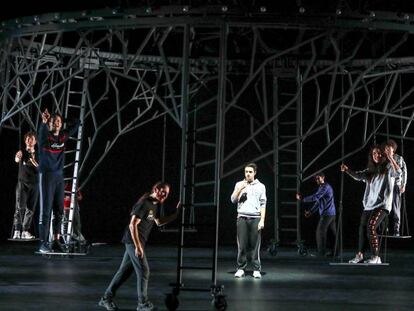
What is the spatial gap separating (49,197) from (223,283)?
134 inches

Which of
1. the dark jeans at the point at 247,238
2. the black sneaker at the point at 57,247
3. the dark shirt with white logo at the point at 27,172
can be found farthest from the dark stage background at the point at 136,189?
the dark jeans at the point at 247,238

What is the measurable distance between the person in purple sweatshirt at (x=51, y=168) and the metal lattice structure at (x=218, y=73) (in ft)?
1.84

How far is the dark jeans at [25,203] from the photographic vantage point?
16.5 meters

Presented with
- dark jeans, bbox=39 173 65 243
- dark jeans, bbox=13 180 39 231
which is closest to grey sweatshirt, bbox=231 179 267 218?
dark jeans, bbox=39 173 65 243

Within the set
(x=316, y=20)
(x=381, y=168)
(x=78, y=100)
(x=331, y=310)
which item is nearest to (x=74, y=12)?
(x=316, y=20)

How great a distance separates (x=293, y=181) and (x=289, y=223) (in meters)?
0.91

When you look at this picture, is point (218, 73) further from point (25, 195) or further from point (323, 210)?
point (25, 195)

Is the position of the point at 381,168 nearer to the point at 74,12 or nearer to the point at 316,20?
the point at 316,20

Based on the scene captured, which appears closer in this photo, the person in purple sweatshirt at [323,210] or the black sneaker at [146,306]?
the black sneaker at [146,306]

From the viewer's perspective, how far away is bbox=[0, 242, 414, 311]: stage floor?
9.47 m

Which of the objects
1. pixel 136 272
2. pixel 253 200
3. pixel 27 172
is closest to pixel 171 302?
pixel 136 272

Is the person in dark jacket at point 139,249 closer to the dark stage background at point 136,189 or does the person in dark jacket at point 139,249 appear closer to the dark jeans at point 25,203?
the dark jeans at point 25,203

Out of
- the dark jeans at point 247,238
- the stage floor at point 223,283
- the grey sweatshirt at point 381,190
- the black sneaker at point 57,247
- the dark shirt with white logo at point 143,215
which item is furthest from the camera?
the black sneaker at point 57,247

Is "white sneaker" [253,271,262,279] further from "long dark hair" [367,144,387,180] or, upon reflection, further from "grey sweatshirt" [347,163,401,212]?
"long dark hair" [367,144,387,180]
